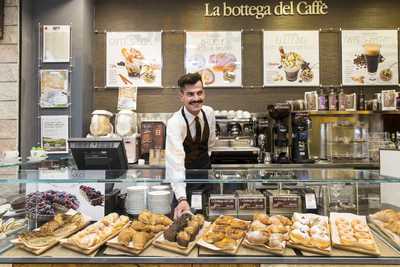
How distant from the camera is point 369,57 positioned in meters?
4.75

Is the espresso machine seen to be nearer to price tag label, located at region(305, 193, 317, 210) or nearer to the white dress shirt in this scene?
the white dress shirt

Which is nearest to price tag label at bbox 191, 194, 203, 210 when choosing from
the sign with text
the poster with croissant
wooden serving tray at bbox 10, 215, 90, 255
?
wooden serving tray at bbox 10, 215, 90, 255

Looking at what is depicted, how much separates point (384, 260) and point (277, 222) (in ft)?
1.44

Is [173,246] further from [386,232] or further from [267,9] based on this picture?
[267,9]

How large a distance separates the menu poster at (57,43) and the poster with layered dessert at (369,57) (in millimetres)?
3680

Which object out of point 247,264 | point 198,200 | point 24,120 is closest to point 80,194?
point 198,200

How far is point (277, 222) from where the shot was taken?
5.18ft

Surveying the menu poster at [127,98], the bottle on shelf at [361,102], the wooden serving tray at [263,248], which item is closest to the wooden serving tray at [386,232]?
the wooden serving tray at [263,248]

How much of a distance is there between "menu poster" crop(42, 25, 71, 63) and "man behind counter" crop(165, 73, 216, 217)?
2.47 m

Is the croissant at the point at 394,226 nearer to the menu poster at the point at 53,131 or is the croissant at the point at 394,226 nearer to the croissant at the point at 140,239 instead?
the croissant at the point at 140,239

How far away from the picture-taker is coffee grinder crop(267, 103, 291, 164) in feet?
13.6

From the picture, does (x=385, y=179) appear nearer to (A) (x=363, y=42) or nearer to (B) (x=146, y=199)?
(B) (x=146, y=199)

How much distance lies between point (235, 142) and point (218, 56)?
4.54 ft

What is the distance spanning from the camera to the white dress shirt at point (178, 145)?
5.84 feet
